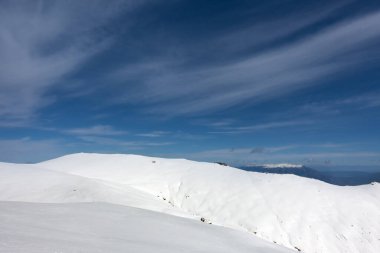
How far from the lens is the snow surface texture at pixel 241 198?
2298cm

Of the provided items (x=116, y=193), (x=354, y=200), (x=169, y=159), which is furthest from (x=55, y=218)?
(x=169, y=159)

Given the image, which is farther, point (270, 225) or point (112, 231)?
point (270, 225)

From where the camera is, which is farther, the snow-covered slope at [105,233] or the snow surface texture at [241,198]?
the snow surface texture at [241,198]

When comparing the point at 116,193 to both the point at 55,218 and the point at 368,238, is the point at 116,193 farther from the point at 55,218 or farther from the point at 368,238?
the point at 368,238

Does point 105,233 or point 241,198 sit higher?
→ point 105,233

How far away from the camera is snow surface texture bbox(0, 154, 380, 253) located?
23.0 m

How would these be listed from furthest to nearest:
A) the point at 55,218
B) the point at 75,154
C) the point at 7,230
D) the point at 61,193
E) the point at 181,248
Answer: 1. the point at 75,154
2. the point at 61,193
3. the point at 55,218
4. the point at 181,248
5. the point at 7,230

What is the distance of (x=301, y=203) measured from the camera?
2672 cm

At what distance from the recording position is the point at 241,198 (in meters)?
27.9

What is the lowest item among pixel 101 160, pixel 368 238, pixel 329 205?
pixel 368 238

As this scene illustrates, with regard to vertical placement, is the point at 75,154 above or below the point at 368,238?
above

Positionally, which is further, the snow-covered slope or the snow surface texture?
the snow surface texture

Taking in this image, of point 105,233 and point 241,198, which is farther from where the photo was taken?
point 241,198

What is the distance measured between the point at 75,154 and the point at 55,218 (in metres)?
36.3
